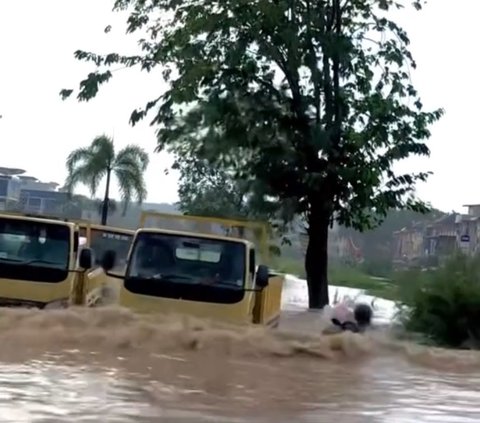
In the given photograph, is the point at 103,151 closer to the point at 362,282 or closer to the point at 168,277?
the point at 362,282

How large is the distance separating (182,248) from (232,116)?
8638 mm

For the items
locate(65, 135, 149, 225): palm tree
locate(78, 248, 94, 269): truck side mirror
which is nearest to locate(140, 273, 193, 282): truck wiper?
locate(78, 248, 94, 269): truck side mirror

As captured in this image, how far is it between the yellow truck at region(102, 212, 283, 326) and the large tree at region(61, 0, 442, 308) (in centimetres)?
795

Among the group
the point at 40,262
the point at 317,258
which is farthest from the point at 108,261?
the point at 317,258

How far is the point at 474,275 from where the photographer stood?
51.0 feet

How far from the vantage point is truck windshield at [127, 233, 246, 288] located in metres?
12.2

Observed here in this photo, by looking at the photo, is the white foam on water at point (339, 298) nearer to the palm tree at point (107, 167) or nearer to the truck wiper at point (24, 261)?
the truck wiper at point (24, 261)

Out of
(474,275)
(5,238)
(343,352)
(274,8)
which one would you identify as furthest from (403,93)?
(343,352)

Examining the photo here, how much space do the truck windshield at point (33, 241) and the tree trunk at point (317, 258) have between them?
29.5 ft

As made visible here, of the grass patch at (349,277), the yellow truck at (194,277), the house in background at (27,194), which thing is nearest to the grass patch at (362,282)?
the grass patch at (349,277)

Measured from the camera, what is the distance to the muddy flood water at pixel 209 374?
620cm

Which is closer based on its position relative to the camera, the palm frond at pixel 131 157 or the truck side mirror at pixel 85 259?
the truck side mirror at pixel 85 259

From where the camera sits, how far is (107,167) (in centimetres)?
3300

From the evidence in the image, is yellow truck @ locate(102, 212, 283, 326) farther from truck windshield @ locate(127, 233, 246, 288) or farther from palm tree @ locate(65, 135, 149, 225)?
palm tree @ locate(65, 135, 149, 225)
